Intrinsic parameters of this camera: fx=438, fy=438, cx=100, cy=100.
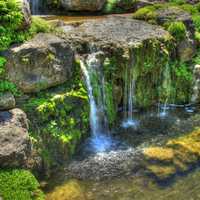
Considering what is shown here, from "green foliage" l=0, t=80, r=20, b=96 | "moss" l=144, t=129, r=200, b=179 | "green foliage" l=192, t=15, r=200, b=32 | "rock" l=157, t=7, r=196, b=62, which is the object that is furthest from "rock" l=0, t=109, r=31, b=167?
"green foliage" l=192, t=15, r=200, b=32

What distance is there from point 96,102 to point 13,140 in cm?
360

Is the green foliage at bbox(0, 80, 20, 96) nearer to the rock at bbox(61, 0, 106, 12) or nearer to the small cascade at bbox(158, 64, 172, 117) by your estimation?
the small cascade at bbox(158, 64, 172, 117)

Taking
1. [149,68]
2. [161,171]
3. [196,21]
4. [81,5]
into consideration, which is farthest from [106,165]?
[81,5]

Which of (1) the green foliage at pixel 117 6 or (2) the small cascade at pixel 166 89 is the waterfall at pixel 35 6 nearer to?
(1) the green foliage at pixel 117 6

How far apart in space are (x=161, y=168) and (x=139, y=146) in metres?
1.22

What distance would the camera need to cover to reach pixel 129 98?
13.6 metres

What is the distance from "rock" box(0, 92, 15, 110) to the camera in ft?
33.9

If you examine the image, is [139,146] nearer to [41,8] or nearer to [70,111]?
[70,111]

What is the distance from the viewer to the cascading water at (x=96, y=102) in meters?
12.4

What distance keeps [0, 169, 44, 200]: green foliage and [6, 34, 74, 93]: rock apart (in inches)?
100

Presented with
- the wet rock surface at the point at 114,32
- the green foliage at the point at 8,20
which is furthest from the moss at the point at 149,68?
the green foliage at the point at 8,20

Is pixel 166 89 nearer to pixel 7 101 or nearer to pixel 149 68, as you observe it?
pixel 149 68

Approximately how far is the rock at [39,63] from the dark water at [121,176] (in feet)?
6.83

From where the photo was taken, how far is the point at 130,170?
10883mm
